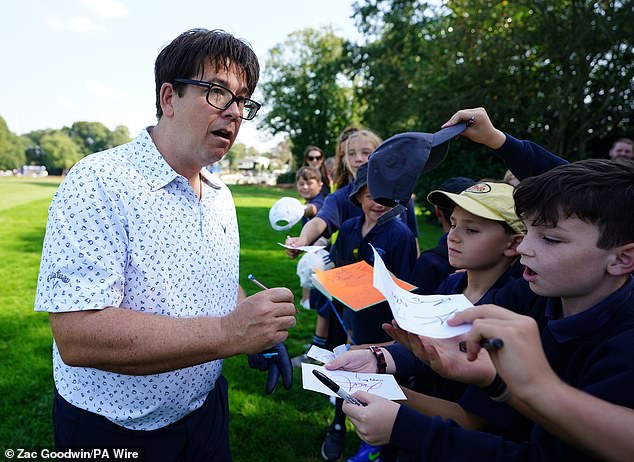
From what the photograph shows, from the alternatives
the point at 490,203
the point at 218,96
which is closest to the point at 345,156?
the point at 490,203

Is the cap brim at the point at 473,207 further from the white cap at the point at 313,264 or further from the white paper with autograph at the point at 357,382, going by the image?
the white cap at the point at 313,264

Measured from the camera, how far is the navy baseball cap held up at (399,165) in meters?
1.68

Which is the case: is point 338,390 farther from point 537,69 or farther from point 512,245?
point 537,69

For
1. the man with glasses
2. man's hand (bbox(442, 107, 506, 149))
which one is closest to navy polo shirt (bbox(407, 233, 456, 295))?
man's hand (bbox(442, 107, 506, 149))

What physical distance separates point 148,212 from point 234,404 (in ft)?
8.58

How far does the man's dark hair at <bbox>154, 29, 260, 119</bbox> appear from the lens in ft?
5.82

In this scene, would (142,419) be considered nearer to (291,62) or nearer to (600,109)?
(600,109)

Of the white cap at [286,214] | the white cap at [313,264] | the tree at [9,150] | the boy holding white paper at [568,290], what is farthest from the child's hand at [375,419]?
the tree at [9,150]

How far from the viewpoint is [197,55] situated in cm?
177

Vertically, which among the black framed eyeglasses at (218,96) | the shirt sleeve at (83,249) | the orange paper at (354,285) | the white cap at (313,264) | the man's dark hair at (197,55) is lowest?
the white cap at (313,264)

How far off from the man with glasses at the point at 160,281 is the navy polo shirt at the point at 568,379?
0.60 metres

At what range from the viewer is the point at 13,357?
441cm

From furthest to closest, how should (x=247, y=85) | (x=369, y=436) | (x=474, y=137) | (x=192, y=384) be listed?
(x=474, y=137), (x=247, y=85), (x=192, y=384), (x=369, y=436)

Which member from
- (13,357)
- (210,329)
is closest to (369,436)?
(210,329)
